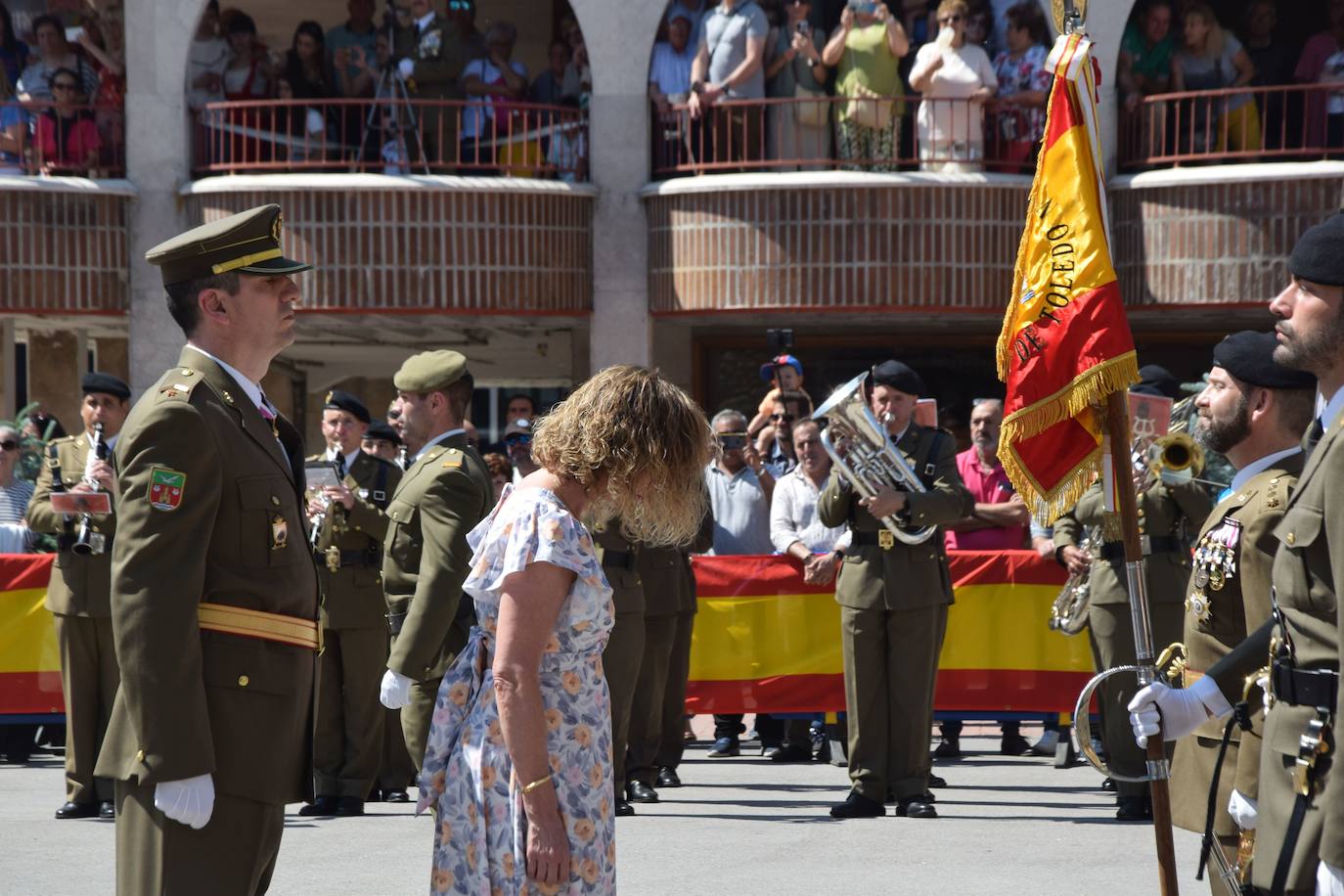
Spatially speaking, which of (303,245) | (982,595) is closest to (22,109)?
(303,245)

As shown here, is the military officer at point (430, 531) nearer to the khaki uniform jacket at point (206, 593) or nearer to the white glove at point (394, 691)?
the white glove at point (394, 691)

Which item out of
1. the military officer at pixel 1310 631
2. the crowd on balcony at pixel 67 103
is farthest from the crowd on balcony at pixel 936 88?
the military officer at pixel 1310 631

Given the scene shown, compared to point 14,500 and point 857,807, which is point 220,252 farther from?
point 14,500

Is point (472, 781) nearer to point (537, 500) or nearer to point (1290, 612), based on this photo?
point (537, 500)

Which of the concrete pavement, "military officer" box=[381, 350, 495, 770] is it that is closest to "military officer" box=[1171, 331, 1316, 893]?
the concrete pavement

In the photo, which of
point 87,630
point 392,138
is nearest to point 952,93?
point 392,138

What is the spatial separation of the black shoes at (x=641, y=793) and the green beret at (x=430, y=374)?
277 cm

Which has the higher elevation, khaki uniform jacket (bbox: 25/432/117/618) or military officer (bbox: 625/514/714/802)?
khaki uniform jacket (bbox: 25/432/117/618)

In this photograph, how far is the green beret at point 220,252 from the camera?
4488 mm

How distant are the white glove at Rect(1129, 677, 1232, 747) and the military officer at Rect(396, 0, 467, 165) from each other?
14859 millimetres

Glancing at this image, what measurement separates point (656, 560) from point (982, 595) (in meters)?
2.32

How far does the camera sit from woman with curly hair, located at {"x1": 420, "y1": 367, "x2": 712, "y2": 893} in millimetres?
4234

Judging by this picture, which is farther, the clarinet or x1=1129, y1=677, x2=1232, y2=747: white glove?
the clarinet

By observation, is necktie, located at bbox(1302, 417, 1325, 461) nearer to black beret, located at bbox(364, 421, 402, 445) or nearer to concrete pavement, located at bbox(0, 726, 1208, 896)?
concrete pavement, located at bbox(0, 726, 1208, 896)
